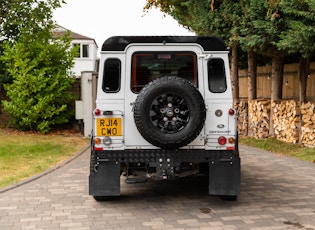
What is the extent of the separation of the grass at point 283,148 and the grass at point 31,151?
5.31 m

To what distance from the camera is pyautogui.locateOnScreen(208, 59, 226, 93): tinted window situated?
6.88m

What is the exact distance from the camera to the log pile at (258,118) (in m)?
15.0

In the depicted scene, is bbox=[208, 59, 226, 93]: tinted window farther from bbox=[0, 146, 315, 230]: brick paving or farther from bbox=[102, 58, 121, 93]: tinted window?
bbox=[0, 146, 315, 230]: brick paving

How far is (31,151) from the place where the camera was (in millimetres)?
12586

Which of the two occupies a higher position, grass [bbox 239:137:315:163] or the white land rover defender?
the white land rover defender

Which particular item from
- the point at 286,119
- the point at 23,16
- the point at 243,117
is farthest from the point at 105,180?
the point at 23,16

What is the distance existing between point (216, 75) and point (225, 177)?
151 centimetres

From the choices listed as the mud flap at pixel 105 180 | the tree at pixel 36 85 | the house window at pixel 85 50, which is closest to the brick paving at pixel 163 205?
the mud flap at pixel 105 180

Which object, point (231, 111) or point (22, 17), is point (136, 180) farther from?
point (22, 17)

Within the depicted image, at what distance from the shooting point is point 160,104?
6.48 metres

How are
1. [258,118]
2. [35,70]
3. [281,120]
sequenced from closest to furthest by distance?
[281,120], [258,118], [35,70]

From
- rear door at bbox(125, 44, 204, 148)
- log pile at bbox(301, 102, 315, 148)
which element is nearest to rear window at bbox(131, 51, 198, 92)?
rear door at bbox(125, 44, 204, 148)

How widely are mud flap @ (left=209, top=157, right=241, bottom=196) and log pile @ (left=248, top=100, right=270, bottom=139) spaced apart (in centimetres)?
847

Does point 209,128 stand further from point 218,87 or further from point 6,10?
point 6,10
